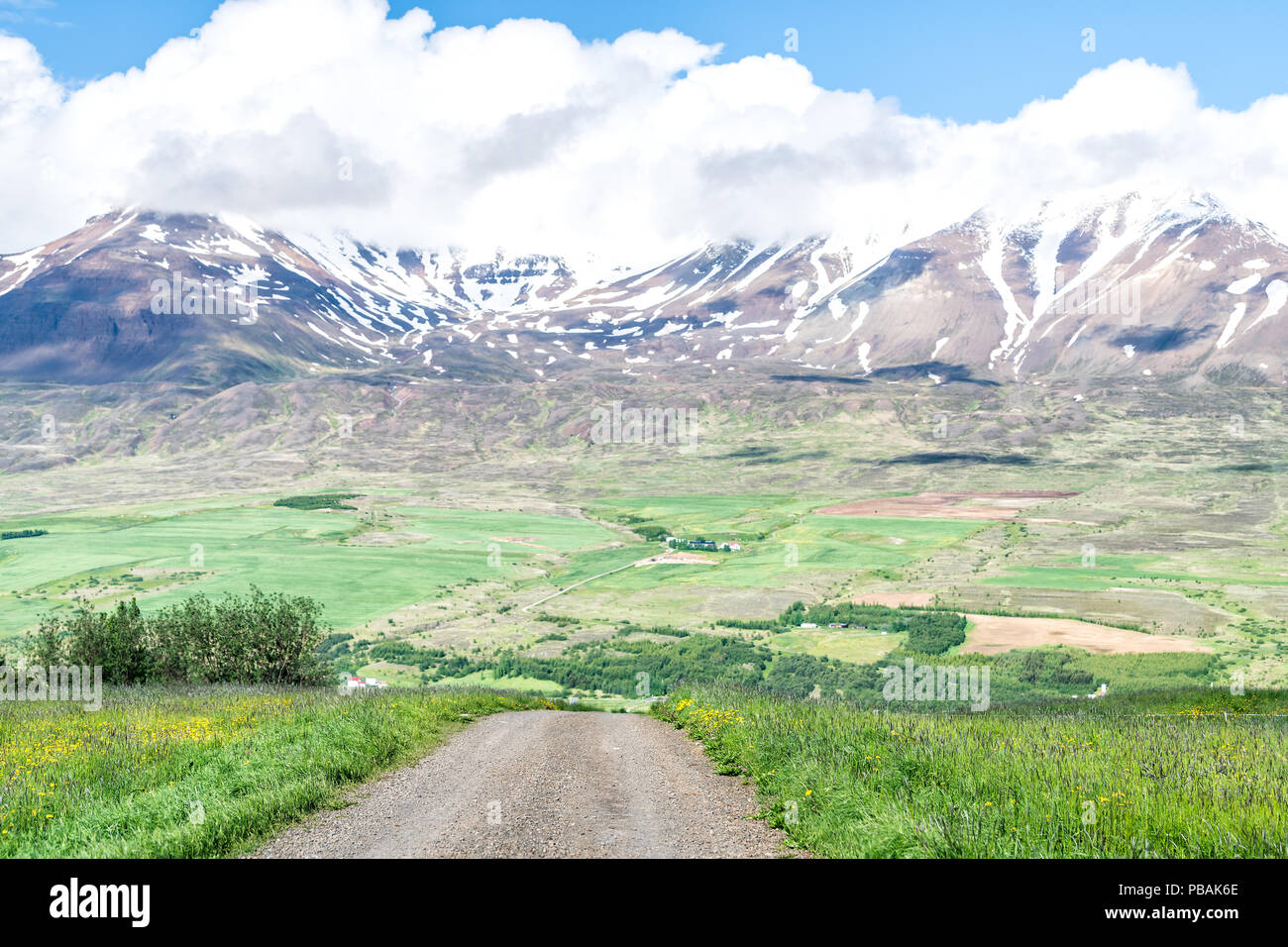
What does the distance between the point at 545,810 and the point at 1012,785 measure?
6902 mm

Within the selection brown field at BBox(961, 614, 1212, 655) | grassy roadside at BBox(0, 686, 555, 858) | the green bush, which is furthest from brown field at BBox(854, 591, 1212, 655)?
grassy roadside at BBox(0, 686, 555, 858)

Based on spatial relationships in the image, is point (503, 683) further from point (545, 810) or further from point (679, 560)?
point (545, 810)

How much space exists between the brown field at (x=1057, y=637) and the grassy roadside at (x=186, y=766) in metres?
99.3

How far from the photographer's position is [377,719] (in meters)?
20.3

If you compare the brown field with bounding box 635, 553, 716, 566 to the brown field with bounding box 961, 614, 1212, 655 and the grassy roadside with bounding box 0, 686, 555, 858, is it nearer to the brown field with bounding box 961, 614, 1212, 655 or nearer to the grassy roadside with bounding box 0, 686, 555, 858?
the brown field with bounding box 961, 614, 1212, 655

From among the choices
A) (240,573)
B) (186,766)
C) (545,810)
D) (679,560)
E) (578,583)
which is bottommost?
(578,583)

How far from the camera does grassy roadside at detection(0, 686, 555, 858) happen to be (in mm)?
11602

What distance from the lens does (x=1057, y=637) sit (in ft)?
365

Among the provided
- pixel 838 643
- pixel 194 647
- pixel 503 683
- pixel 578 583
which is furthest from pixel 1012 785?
pixel 578 583

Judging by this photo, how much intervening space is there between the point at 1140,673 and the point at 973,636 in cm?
2382
